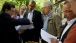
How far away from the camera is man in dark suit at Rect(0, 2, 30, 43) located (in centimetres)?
433

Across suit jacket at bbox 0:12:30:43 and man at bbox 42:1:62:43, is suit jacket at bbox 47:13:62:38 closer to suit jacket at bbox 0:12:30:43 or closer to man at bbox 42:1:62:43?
man at bbox 42:1:62:43

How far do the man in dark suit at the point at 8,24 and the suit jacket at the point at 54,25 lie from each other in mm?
1436

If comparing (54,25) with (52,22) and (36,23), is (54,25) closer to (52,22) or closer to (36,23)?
(52,22)

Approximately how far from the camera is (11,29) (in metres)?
4.56

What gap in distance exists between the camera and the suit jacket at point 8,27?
4328 millimetres

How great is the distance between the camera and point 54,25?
5910mm

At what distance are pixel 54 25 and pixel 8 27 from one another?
1.74m

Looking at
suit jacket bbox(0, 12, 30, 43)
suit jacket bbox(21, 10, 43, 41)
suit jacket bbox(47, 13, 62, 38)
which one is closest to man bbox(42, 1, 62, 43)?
suit jacket bbox(47, 13, 62, 38)

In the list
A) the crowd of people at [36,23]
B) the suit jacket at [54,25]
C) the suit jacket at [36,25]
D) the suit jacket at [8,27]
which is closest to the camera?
the crowd of people at [36,23]

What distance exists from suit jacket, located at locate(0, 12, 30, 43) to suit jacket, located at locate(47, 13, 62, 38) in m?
1.44

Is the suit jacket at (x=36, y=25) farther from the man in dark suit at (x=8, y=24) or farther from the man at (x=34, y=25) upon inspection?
the man in dark suit at (x=8, y=24)

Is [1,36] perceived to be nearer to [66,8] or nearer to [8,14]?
[8,14]

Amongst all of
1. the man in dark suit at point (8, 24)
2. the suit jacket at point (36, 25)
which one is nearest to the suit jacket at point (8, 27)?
the man in dark suit at point (8, 24)

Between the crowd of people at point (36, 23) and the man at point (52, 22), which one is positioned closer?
the crowd of people at point (36, 23)
